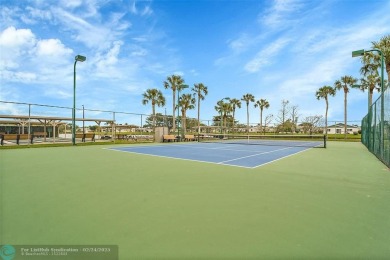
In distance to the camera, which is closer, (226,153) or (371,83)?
(226,153)

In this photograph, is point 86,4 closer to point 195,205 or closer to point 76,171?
point 76,171

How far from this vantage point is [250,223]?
2.86m

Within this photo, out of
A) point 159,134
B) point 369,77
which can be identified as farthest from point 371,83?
point 159,134

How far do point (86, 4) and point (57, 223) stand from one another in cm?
916

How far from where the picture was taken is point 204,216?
3086mm

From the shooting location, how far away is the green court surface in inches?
90.0

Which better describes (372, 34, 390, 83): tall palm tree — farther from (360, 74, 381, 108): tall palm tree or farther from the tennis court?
the tennis court

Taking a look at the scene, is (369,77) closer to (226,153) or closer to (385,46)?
(385,46)

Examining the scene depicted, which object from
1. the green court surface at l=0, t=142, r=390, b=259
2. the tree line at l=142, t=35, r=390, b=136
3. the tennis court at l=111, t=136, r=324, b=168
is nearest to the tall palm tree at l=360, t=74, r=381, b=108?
the tree line at l=142, t=35, r=390, b=136

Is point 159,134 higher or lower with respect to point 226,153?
higher

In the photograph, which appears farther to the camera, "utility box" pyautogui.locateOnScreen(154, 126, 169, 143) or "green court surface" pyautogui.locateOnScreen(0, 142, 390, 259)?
"utility box" pyautogui.locateOnScreen(154, 126, 169, 143)

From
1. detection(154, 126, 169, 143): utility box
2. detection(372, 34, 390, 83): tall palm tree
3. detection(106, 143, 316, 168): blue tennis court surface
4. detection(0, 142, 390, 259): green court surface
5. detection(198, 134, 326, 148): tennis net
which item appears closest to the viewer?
detection(0, 142, 390, 259): green court surface

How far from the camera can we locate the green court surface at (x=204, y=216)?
7.50 feet

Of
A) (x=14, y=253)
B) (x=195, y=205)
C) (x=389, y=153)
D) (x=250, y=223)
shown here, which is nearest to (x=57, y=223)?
(x=14, y=253)
